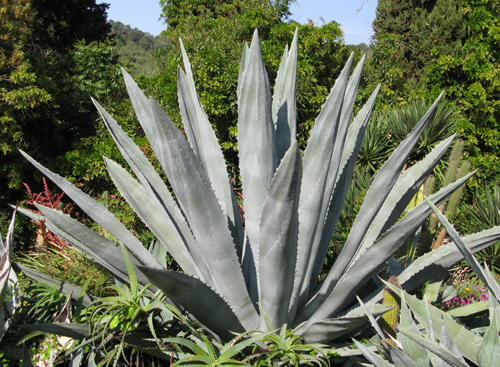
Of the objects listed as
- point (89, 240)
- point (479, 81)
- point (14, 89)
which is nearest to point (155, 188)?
point (89, 240)

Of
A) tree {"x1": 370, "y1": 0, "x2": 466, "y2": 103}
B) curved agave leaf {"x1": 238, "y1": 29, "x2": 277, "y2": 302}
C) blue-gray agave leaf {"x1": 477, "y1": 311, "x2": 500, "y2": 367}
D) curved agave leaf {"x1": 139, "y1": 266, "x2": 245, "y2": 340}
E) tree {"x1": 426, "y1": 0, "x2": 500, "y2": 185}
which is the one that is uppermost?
tree {"x1": 370, "y1": 0, "x2": 466, "y2": 103}

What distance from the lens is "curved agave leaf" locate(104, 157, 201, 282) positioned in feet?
5.42

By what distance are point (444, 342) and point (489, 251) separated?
3.76m

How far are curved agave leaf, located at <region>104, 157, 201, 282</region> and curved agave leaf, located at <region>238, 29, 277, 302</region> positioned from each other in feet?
1.00

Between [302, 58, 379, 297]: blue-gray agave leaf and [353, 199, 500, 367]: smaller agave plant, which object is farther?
[302, 58, 379, 297]: blue-gray agave leaf

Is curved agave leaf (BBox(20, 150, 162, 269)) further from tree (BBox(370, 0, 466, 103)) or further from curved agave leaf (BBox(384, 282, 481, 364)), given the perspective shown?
tree (BBox(370, 0, 466, 103))

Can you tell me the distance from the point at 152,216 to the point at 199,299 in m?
0.66

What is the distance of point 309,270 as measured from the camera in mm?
1624

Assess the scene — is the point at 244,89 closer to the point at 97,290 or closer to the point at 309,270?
the point at 309,270

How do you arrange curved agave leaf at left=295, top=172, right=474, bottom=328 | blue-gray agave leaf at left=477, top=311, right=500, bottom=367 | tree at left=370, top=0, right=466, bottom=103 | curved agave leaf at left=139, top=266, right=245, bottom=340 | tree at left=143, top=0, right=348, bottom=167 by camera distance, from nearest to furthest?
1. blue-gray agave leaf at left=477, top=311, right=500, bottom=367
2. curved agave leaf at left=139, top=266, right=245, bottom=340
3. curved agave leaf at left=295, top=172, right=474, bottom=328
4. tree at left=143, top=0, right=348, bottom=167
5. tree at left=370, top=0, right=466, bottom=103

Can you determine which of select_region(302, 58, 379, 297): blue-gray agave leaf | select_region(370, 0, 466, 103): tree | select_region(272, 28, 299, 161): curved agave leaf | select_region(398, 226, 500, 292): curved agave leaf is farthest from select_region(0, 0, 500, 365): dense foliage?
select_region(370, 0, 466, 103): tree

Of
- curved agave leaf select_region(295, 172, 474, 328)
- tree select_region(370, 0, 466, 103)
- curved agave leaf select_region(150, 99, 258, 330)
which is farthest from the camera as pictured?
tree select_region(370, 0, 466, 103)

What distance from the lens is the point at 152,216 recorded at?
1695mm

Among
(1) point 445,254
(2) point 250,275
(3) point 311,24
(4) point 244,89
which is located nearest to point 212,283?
(2) point 250,275
